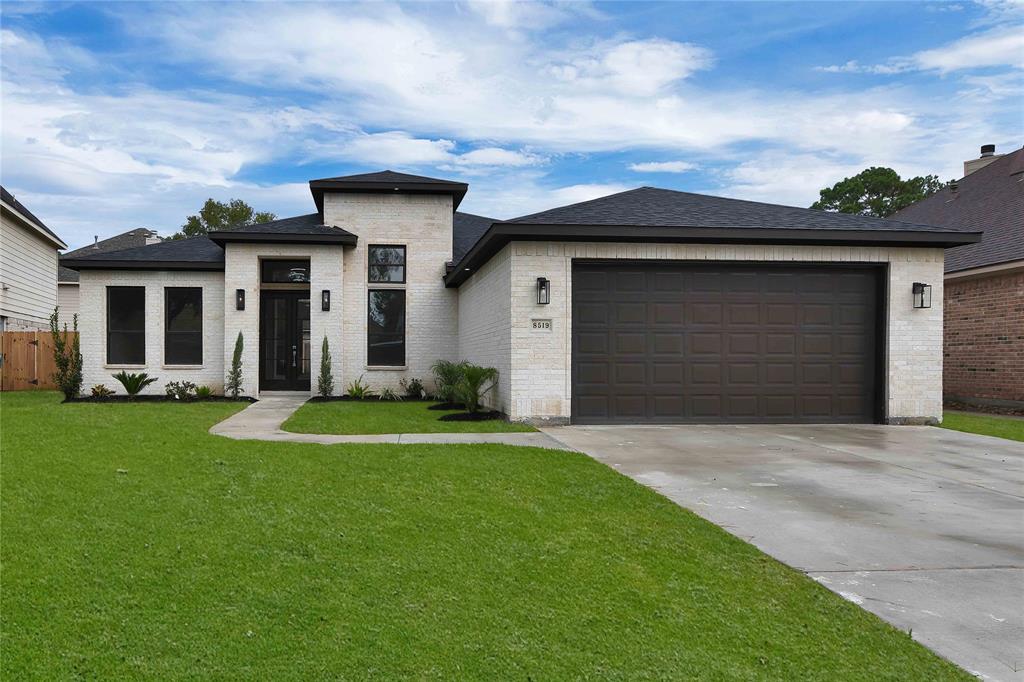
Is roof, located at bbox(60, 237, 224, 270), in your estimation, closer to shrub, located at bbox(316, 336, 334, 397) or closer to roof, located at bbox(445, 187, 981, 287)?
shrub, located at bbox(316, 336, 334, 397)

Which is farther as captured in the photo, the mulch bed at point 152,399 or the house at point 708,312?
the mulch bed at point 152,399

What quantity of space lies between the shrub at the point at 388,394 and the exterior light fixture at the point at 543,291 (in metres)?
6.23

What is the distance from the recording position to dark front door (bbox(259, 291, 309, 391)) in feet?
50.1

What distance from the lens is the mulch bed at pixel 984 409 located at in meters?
13.3

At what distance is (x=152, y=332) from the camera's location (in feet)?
50.2

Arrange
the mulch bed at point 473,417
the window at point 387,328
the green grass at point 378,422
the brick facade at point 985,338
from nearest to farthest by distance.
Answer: the green grass at point 378,422, the mulch bed at point 473,417, the brick facade at point 985,338, the window at point 387,328

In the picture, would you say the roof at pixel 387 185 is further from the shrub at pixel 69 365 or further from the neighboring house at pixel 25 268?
the neighboring house at pixel 25 268

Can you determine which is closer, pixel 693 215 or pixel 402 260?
pixel 693 215

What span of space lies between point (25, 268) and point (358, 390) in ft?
39.0

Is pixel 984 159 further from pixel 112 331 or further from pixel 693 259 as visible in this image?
pixel 112 331

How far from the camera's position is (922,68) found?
47.9 ft

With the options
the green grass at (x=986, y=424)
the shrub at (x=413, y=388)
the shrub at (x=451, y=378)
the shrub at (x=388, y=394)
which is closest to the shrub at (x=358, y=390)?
the shrub at (x=388, y=394)

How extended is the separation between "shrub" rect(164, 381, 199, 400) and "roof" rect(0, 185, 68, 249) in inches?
277

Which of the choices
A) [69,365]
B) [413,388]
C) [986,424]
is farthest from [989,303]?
[69,365]
